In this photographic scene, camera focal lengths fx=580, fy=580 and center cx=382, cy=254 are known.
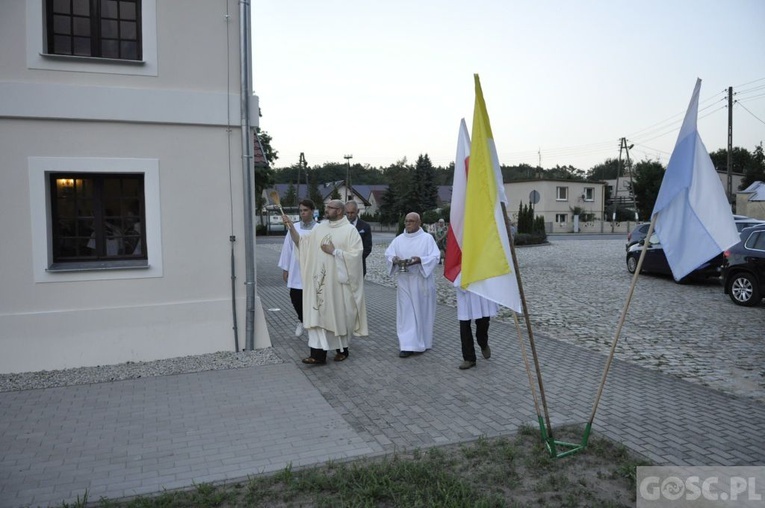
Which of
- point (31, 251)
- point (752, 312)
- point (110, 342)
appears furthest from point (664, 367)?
point (31, 251)

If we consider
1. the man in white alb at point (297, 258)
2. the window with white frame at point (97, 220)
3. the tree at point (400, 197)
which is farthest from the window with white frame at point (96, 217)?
the tree at point (400, 197)

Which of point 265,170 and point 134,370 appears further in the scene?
point 265,170

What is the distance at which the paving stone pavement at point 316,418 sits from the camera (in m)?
4.39

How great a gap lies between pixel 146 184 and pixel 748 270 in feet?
37.9

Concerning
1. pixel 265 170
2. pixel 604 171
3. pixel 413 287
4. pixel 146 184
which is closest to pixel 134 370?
pixel 146 184

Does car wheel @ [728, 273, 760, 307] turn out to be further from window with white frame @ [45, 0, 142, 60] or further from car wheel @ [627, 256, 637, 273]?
window with white frame @ [45, 0, 142, 60]

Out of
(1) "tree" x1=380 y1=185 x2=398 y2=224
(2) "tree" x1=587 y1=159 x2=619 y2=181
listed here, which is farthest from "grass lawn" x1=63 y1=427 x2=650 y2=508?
(2) "tree" x1=587 y1=159 x2=619 y2=181

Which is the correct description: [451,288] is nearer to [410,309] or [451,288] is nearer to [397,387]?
[410,309]

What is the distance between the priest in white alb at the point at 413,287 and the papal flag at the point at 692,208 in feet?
12.0

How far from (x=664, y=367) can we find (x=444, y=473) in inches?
174

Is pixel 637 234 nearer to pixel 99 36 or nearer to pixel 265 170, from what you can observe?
pixel 99 36

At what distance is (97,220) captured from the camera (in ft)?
25.1

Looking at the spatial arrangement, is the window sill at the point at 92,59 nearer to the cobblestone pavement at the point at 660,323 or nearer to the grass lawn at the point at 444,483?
the grass lawn at the point at 444,483

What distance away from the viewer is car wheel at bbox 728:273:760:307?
11688 mm
